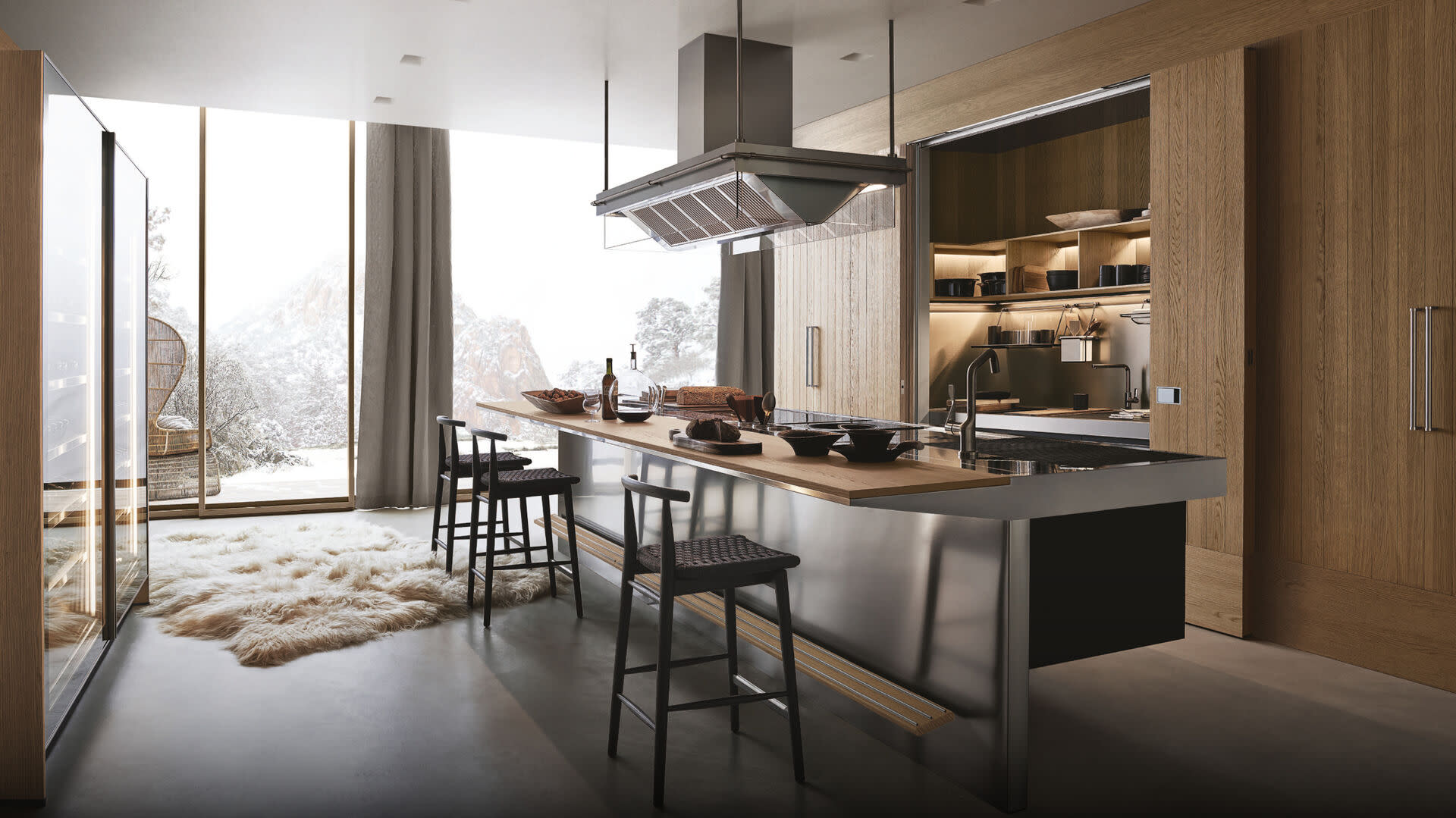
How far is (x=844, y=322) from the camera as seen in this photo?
658 centimetres

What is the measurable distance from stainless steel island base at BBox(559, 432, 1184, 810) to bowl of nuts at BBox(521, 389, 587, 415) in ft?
6.10

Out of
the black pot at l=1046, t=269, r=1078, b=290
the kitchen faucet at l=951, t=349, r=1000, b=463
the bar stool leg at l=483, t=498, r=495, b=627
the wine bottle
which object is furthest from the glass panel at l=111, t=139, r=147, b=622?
the black pot at l=1046, t=269, r=1078, b=290

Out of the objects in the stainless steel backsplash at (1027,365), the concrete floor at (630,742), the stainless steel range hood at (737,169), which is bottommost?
the concrete floor at (630,742)

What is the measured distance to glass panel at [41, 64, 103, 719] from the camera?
2.81 metres

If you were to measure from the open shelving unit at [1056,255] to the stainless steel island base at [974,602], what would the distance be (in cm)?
259

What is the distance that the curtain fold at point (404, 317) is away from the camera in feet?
23.6

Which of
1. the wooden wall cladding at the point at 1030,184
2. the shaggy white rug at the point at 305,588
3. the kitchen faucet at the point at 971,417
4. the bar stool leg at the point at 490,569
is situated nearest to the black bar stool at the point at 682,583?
the kitchen faucet at the point at 971,417

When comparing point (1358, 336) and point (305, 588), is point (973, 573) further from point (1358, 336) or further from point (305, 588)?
point (305, 588)

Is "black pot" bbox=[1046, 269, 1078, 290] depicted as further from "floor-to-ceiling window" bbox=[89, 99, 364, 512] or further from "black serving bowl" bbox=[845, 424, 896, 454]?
"floor-to-ceiling window" bbox=[89, 99, 364, 512]

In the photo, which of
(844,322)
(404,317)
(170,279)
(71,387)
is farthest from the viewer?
(404,317)

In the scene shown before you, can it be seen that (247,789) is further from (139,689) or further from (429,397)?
(429,397)

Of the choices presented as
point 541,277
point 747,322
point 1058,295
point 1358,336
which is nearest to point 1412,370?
point 1358,336

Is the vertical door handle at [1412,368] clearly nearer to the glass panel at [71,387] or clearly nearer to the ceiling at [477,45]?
the ceiling at [477,45]

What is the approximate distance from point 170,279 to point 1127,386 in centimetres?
642
